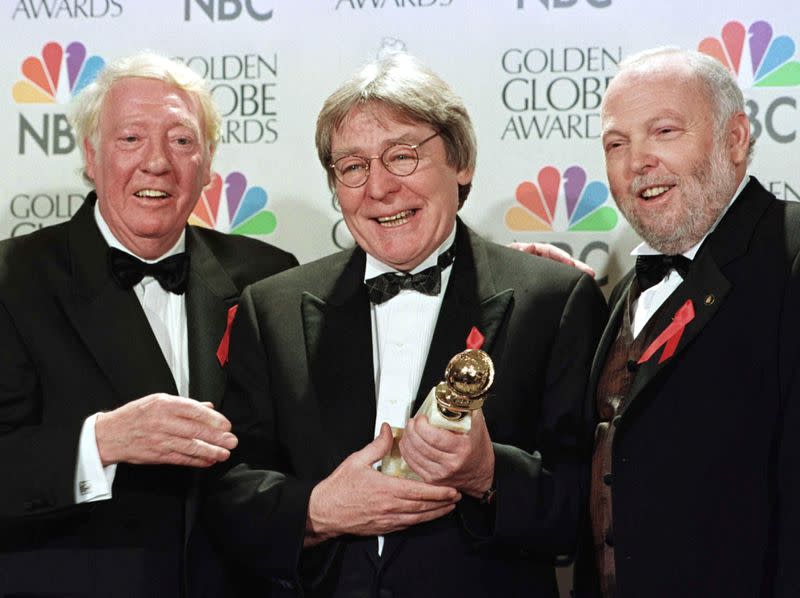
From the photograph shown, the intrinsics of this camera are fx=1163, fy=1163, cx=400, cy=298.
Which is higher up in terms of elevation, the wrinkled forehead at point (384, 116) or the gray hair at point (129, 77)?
the gray hair at point (129, 77)

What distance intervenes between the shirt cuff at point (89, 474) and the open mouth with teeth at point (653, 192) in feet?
4.56

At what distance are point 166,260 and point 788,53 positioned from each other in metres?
1.99

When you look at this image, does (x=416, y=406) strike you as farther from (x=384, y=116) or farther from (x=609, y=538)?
(x=384, y=116)

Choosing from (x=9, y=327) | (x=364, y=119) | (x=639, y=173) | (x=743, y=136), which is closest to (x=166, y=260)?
(x=9, y=327)

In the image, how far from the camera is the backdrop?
3.59 metres

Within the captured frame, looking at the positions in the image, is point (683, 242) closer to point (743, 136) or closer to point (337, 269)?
point (743, 136)

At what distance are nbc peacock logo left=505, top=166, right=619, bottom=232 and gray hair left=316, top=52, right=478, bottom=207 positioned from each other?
0.89 metres

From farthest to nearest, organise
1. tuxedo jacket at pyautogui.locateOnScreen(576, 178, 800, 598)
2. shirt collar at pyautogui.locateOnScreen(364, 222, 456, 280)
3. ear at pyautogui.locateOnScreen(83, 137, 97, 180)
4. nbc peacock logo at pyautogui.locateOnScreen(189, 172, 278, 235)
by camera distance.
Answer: nbc peacock logo at pyautogui.locateOnScreen(189, 172, 278, 235), ear at pyautogui.locateOnScreen(83, 137, 97, 180), shirt collar at pyautogui.locateOnScreen(364, 222, 456, 280), tuxedo jacket at pyautogui.locateOnScreen(576, 178, 800, 598)

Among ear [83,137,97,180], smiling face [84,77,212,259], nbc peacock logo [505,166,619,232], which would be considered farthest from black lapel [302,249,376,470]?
nbc peacock logo [505,166,619,232]

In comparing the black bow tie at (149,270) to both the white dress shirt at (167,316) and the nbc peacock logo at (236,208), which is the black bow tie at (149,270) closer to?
the white dress shirt at (167,316)

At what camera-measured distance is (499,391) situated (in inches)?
102

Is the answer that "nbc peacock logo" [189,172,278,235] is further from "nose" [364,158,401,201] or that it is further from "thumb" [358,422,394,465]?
"thumb" [358,422,394,465]

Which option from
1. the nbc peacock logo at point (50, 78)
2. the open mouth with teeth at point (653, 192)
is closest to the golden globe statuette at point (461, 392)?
the open mouth with teeth at point (653, 192)

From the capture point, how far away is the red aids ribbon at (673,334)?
2457 mm
